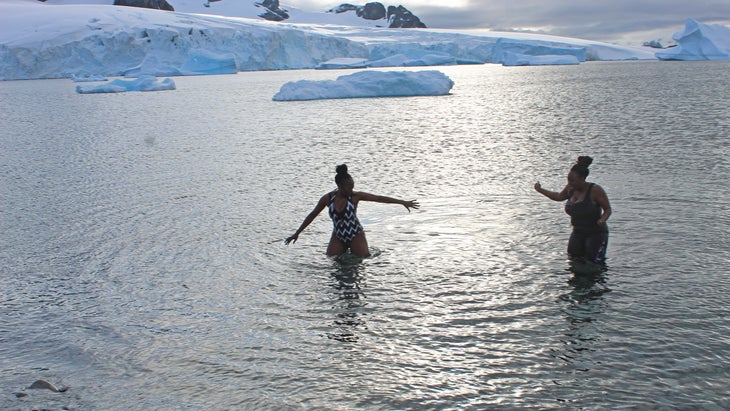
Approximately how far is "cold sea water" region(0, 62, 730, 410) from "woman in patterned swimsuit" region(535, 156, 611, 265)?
0.32 m

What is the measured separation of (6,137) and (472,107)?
2529 cm

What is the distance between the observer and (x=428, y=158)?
1784 cm

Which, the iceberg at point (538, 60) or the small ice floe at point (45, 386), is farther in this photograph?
the iceberg at point (538, 60)

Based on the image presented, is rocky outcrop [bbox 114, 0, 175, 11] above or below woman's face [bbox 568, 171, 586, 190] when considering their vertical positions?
above

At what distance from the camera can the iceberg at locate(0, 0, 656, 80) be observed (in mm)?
80938

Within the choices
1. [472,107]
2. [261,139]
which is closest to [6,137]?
[261,139]

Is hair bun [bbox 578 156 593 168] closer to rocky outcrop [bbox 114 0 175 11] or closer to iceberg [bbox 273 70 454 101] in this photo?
iceberg [bbox 273 70 454 101]

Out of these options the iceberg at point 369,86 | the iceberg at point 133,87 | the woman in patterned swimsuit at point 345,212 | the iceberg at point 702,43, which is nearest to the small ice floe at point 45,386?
the woman in patterned swimsuit at point 345,212

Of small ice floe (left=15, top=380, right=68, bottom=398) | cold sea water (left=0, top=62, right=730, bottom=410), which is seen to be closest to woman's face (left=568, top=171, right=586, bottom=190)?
cold sea water (left=0, top=62, right=730, bottom=410)

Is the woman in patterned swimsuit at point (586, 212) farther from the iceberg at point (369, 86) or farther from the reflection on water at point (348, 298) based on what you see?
the iceberg at point (369, 86)

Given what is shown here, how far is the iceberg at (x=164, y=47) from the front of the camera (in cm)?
8094

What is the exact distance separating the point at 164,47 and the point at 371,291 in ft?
287

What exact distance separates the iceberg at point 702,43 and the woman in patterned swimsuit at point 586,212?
314 ft

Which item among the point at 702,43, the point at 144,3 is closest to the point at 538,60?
the point at 702,43
